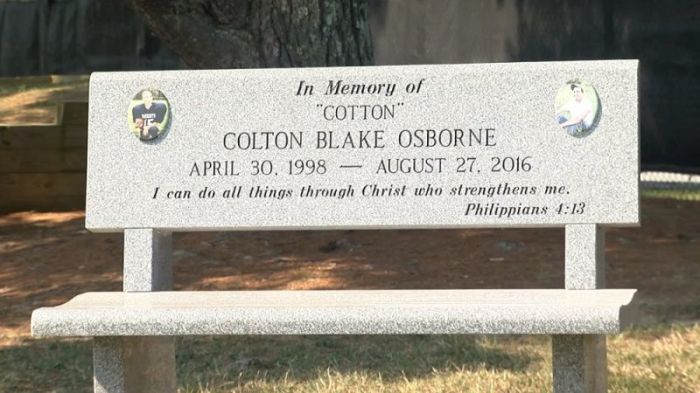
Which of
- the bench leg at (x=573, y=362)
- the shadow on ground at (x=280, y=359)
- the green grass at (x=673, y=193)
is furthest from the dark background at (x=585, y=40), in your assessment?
the bench leg at (x=573, y=362)

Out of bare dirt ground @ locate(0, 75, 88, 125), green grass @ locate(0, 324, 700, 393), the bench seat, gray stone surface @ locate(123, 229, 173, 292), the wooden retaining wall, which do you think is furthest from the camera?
bare dirt ground @ locate(0, 75, 88, 125)

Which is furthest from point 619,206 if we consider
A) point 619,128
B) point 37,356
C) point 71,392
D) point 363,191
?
point 37,356

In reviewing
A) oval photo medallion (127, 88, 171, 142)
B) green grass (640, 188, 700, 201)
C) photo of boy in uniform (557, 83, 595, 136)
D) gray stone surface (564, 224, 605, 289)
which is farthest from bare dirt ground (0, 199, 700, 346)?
oval photo medallion (127, 88, 171, 142)

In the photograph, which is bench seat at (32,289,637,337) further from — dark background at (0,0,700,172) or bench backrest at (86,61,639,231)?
dark background at (0,0,700,172)

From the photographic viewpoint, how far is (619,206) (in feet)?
17.0

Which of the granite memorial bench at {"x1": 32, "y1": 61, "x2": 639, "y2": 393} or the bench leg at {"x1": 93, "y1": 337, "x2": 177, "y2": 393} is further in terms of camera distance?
the granite memorial bench at {"x1": 32, "y1": 61, "x2": 639, "y2": 393}

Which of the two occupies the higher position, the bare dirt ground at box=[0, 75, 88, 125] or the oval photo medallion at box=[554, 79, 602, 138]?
the bare dirt ground at box=[0, 75, 88, 125]

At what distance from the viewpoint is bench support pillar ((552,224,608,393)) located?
480 cm

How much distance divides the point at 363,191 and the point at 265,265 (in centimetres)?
344

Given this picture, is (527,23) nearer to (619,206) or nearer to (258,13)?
(258,13)

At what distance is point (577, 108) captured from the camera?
5238mm

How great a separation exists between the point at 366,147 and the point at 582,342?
109 centimetres

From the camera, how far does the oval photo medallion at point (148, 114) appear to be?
5.48m

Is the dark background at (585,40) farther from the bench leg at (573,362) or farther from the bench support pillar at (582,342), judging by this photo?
the bench leg at (573,362)
